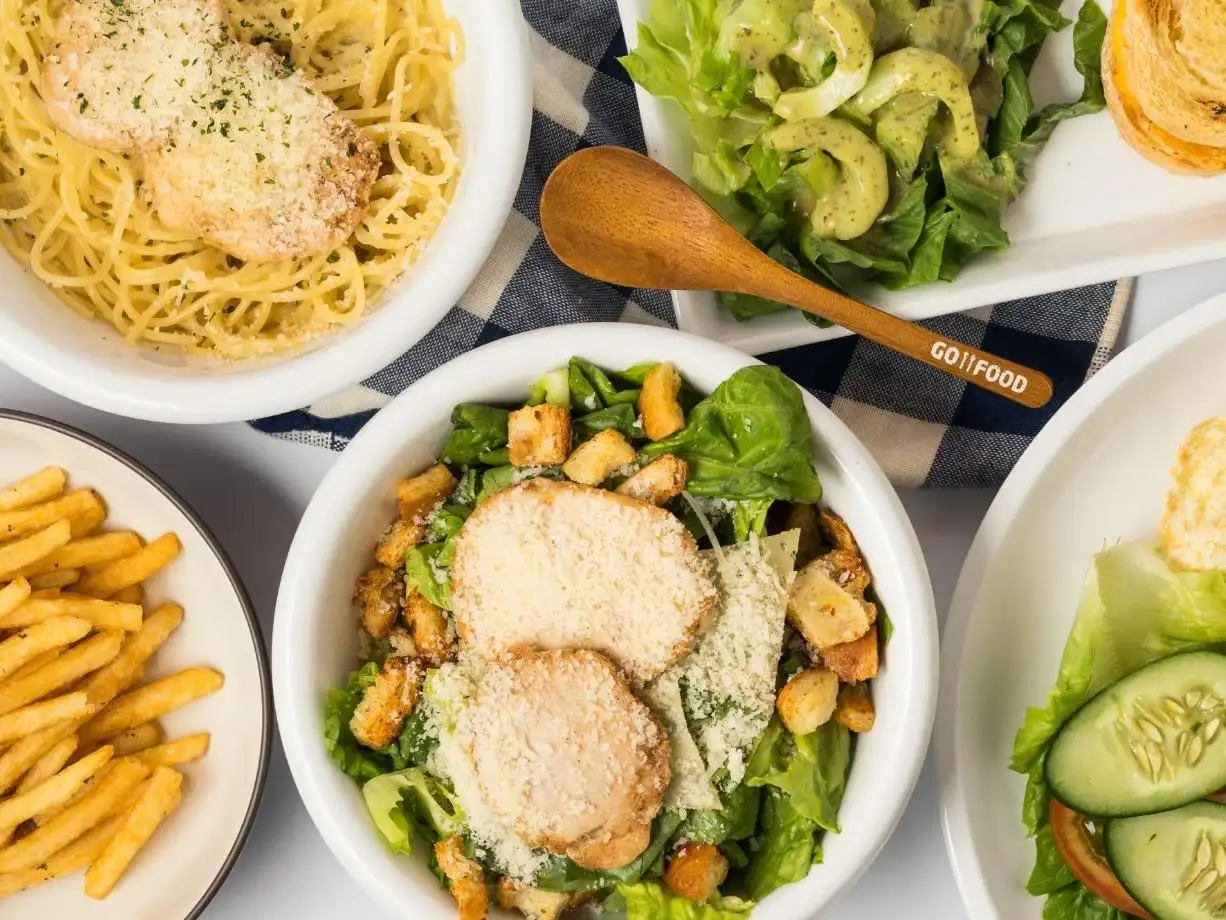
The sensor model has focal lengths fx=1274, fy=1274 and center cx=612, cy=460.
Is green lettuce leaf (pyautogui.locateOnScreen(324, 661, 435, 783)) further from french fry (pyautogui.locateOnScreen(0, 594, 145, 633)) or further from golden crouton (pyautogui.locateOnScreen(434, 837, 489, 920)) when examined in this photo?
french fry (pyautogui.locateOnScreen(0, 594, 145, 633))

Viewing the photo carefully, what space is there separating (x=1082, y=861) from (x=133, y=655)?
1468 millimetres

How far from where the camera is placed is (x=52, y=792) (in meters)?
1.88

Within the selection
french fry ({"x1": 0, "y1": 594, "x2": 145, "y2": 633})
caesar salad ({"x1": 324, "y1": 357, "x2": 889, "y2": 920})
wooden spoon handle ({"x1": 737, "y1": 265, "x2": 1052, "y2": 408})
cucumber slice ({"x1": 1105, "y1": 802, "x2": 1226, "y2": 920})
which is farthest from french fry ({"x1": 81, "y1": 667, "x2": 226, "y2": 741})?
cucumber slice ({"x1": 1105, "y1": 802, "x2": 1226, "y2": 920})

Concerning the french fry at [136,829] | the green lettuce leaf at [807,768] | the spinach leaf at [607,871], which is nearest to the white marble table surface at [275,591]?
the french fry at [136,829]

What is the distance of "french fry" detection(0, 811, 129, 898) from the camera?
1936 mm

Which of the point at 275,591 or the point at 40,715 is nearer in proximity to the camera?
the point at 40,715

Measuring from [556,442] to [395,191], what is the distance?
0.41 meters

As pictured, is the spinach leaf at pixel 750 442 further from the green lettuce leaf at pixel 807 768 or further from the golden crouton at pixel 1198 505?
the golden crouton at pixel 1198 505

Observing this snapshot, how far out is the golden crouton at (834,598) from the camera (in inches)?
66.2

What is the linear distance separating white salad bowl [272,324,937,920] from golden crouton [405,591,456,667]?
0.13 metres

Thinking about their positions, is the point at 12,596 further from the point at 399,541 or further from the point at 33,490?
the point at 399,541

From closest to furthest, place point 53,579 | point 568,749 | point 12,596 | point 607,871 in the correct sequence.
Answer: point 568,749
point 607,871
point 12,596
point 53,579

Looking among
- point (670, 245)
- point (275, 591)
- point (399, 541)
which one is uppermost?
point (670, 245)

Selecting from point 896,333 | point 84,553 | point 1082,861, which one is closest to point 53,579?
point 84,553
